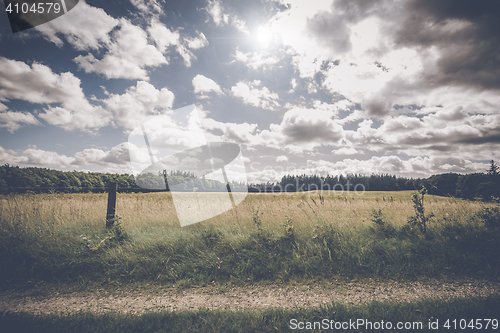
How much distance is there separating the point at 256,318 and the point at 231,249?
8.73ft

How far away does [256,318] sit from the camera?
3379mm

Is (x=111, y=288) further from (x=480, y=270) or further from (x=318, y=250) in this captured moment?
(x=480, y=270)

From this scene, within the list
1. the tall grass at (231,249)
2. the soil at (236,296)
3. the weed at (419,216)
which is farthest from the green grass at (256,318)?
the weed at (419,216)

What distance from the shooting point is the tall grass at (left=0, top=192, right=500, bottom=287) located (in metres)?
5.17

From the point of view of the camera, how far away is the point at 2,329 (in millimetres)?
3129

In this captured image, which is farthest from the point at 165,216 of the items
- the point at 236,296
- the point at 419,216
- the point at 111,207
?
the point at 419,216

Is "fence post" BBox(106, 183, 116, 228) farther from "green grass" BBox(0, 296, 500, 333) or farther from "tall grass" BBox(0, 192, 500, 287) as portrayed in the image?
"green grass" BBox(0, 296, 500, 333)

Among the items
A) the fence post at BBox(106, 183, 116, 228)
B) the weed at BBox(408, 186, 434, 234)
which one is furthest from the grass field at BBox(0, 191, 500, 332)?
the fence post at BBox(106, 183, 116, 228)

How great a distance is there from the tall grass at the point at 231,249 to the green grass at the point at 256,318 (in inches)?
56.0

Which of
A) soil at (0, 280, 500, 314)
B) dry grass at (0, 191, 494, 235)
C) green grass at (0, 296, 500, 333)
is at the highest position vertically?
dry grass at (0, 191, 494, 235)

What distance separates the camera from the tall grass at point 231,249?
5172 mm

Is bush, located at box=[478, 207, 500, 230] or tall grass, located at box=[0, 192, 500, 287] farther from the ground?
bush, located at box=[478, 207, 500, 230]

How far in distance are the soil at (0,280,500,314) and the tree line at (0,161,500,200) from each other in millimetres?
3134

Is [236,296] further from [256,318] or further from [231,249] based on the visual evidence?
[231,249]
